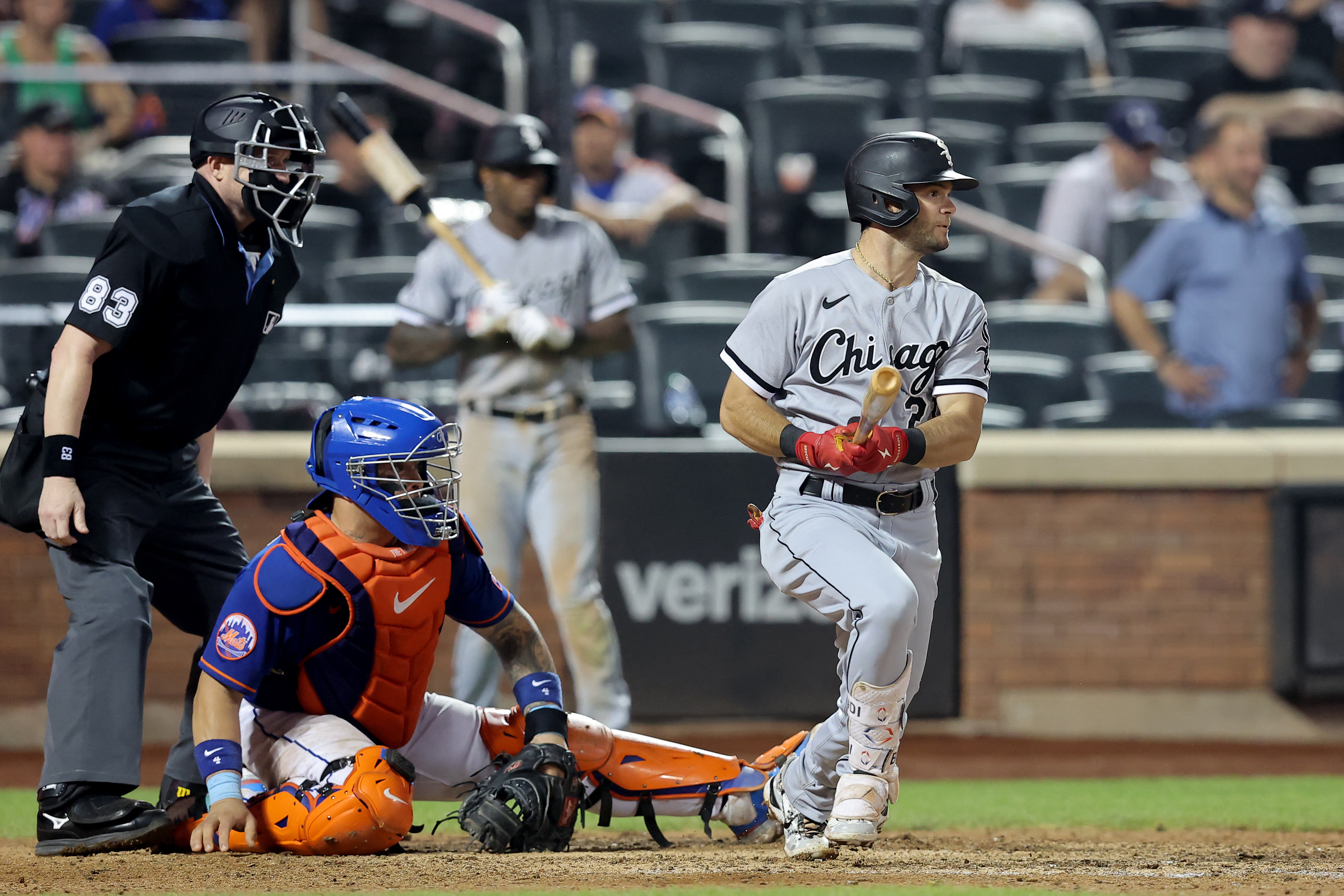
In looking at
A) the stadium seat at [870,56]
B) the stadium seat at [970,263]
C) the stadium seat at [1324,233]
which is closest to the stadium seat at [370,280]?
the stadium seat at [970,263]

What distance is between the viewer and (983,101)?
977cm

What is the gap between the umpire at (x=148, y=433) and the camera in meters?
3.93

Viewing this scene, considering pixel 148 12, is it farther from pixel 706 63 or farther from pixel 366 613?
pixel 366 613

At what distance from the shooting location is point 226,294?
420 centimetres

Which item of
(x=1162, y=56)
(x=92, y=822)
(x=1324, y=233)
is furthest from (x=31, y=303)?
(x=1162, y=56)

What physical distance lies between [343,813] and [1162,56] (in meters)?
8.33

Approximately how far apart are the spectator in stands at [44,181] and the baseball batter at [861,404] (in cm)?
520

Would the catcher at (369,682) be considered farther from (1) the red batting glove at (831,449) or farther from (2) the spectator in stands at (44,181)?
(2) the spectator in stands at (44,181)

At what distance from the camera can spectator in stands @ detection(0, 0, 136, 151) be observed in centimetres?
814

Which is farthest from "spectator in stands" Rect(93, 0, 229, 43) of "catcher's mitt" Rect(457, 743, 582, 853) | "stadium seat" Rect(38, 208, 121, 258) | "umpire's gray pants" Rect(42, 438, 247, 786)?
"catcher's mitt" Rect(457, 743, 582, 853)

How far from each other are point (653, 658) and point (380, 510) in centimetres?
384

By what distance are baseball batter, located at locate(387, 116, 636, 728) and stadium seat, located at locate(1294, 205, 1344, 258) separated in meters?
4.58

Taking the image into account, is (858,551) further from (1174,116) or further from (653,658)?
(1174,116)

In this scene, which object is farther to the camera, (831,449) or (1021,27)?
(1021,27)
